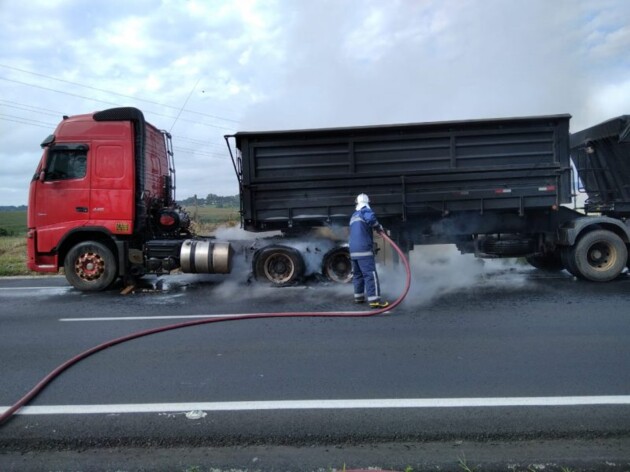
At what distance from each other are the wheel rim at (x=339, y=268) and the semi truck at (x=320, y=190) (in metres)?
0.02

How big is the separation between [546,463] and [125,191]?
7.96 m

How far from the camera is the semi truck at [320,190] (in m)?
8.91

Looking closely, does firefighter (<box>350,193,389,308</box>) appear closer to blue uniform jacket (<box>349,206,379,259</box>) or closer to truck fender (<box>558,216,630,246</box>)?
blue uniform jacket (<box>349,206,379,259</box>)

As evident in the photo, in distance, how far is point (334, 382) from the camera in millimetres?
4281

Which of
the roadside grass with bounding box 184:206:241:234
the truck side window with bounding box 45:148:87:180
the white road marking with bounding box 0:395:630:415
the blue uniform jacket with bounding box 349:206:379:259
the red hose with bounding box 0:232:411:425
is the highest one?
the truck side window with bounding box 45:148:87:180

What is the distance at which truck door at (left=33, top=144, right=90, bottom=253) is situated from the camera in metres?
8.91

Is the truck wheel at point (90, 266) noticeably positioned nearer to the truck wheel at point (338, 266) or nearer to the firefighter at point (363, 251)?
the truck wheel at point (338, 266)

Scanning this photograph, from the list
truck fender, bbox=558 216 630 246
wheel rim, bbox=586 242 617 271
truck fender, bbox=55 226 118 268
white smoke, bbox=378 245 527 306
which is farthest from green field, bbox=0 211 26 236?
wheel rim, bbox=586 242 617 271

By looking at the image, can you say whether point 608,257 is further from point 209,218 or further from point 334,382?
point 209,218

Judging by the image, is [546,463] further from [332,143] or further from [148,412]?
[332,143]

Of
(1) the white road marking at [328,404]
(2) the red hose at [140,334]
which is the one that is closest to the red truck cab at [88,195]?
(2) the red hose at [140,334]

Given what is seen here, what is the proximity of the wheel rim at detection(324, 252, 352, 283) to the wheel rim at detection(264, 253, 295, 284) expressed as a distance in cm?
71

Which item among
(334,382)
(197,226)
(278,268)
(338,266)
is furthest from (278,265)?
(334,382)

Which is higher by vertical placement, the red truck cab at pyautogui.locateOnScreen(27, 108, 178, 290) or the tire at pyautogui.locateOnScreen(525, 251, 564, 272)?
the red truck cab at pyautogui.locateOnScreen(27, 108, 178, 290)
